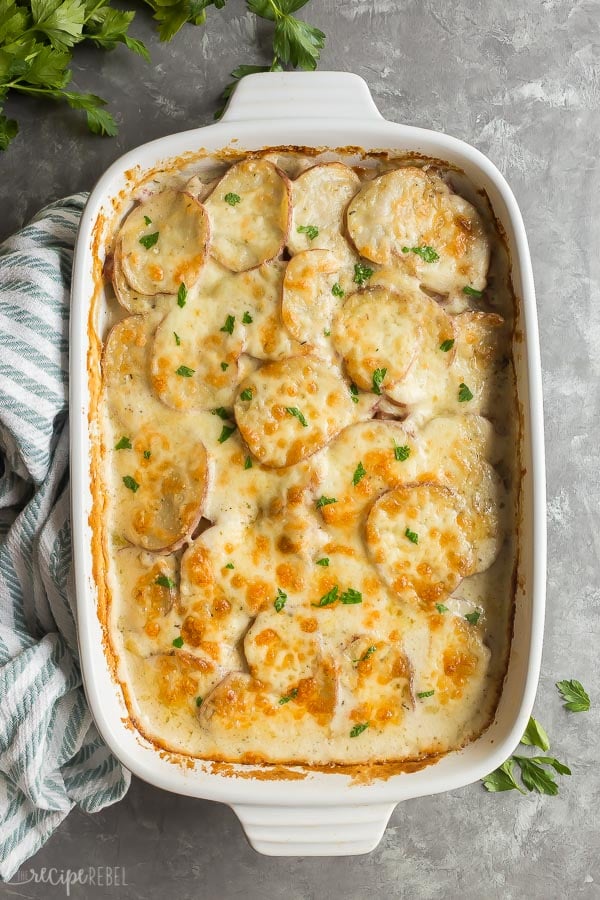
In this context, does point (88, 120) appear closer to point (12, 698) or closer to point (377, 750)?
point (12, 698)

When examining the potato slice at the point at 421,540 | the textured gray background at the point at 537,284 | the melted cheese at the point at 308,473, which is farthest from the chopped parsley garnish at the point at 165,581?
the textured gray background at the point at 537,284

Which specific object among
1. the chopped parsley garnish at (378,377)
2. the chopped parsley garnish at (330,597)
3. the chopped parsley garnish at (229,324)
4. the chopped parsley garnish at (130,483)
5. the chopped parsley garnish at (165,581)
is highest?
the chopped parsley garnish at (229,324)

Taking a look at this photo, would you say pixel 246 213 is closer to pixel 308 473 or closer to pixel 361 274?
pixel 361 274

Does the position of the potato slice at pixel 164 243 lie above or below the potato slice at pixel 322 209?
below

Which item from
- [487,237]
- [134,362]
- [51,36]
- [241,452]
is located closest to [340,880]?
[241,452]

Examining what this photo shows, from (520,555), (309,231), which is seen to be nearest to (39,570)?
(309,231)

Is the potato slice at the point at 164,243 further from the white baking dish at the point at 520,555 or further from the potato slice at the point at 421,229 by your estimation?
the potato slice at the point at 421,229
